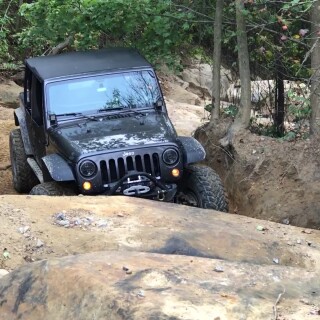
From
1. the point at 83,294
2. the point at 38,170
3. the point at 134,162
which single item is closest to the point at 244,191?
the point at 134,162

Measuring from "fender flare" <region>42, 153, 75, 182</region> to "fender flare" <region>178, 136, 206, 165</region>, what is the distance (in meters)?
1.24

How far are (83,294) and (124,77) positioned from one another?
15.8 feet

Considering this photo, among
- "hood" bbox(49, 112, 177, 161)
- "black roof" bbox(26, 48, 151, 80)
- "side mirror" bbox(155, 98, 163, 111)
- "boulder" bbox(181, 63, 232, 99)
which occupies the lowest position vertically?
"boulder" bbox(181, 63, 232, 99)

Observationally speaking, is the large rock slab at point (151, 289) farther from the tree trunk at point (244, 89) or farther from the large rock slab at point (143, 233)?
the tree trunk at point (244, 89)

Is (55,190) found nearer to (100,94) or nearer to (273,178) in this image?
(100,94)

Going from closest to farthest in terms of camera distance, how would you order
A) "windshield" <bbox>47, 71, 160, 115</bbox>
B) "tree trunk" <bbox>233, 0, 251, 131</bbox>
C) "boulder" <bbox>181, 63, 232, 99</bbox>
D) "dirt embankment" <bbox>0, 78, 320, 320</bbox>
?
"dirt embankment" <bbox>0, 78, 320, 320</bbox> → "windshield" <bbox>47, 71, 160, 115</bbox> → "tree trunk" <bbox>233, 0, 251, 131</bbox> → "boulder" <bbox>181, 63, 232, 99</bbox>

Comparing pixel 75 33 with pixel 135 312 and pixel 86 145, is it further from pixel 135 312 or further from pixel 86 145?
pixel 135 312

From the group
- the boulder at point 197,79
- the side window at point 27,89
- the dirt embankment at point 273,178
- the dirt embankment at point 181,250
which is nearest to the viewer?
the dirt embankment at point 181,250

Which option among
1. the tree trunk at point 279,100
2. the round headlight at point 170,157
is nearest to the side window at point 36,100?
the round headlight at point 170,157

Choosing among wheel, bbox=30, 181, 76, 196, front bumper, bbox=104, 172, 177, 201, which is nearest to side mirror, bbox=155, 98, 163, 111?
front bumper, bbox=104, 172, 177, 201

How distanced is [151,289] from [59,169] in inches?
146

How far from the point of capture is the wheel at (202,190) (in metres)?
7.02

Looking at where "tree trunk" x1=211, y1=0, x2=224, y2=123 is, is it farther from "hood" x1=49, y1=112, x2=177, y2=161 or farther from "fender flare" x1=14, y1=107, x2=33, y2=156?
"fender flare" x1=14, y1=107, x2=33, y2=156

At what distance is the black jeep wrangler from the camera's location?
6.69 metres
